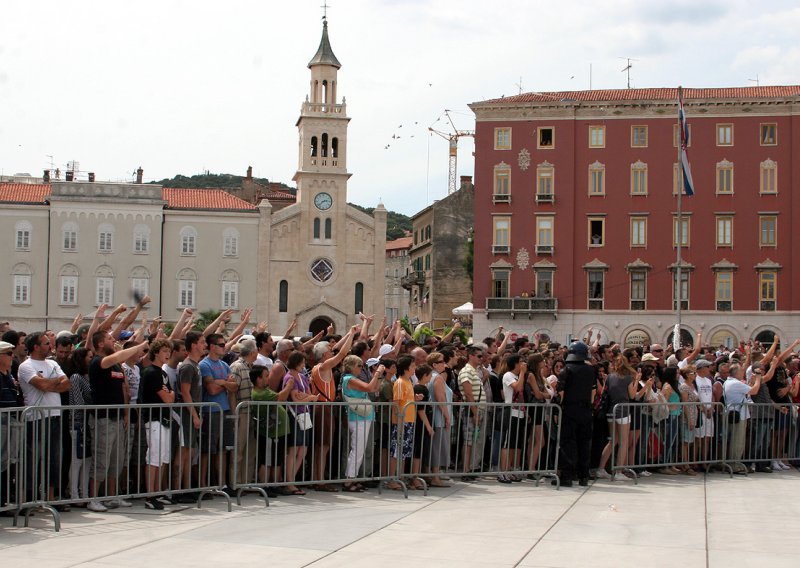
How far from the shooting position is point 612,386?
14367mm

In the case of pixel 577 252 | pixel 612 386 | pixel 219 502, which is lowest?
pixel 219 502

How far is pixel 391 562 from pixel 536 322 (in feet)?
172

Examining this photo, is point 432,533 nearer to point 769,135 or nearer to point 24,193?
point 769,135

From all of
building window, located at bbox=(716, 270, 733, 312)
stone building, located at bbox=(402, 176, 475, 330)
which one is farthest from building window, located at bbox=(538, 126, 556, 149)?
stone building, located at bbox=(402, 176, 475, 330)

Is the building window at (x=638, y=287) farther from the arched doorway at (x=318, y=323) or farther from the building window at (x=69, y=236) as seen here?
the building window at (x=69, y=236)

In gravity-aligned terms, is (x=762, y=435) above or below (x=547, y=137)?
below

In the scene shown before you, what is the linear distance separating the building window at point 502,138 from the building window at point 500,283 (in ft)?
22.4

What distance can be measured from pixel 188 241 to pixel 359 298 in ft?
39.4

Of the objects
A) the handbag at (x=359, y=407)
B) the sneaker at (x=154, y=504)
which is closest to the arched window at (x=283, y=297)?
the handbag at (x=359, y=407)

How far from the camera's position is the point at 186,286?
238 feet

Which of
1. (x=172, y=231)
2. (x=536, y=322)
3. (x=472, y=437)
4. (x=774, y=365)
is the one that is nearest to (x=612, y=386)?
(x=472, y=437)

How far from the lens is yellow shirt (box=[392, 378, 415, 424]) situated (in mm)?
12492

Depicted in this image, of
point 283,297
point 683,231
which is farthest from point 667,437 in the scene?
point 283,297

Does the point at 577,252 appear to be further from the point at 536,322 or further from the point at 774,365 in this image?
the point at 774,365
